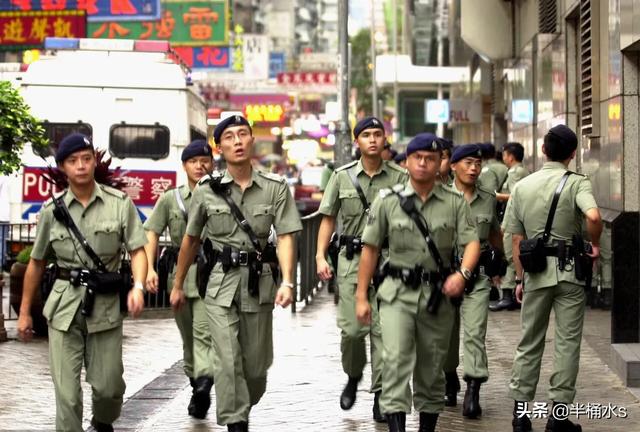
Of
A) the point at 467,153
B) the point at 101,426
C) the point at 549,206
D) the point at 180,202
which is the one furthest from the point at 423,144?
the point at 180,202

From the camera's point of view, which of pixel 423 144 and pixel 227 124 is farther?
pixel 227 124

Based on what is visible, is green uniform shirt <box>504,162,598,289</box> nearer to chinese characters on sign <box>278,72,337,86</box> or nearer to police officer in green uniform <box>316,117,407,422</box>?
police officer in green uniform <box>316,117,407,422</box>

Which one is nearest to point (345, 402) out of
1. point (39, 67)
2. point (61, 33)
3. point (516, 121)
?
point (39, 67)

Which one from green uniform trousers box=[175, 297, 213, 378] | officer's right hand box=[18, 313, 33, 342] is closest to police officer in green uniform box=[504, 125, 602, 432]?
green uniform trousers box=[175, 297, 213, 378]

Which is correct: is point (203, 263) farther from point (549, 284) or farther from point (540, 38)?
point (540, 38)

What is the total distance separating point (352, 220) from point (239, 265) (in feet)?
6.17

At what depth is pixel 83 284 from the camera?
8500mm

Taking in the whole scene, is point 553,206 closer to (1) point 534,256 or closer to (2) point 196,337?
(1) point 534,256

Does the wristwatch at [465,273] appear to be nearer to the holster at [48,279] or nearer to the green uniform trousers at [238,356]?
the green uniform trousers at [238,356]

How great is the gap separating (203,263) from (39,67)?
36.4 ft

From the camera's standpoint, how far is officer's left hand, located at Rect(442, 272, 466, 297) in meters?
8.41

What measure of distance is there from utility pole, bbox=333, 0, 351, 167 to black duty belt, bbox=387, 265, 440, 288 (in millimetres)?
14006

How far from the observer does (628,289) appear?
479 inches

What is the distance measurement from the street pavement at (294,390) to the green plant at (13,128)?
1.89 meters
